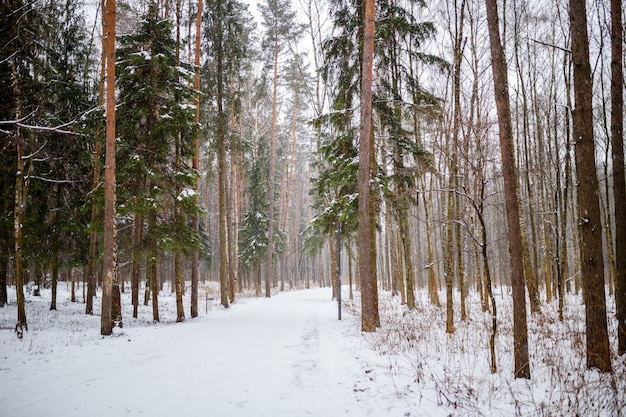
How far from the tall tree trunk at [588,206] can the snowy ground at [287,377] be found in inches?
16.0

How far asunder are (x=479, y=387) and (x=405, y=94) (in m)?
10.6

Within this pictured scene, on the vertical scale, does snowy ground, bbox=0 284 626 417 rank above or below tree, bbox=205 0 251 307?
below

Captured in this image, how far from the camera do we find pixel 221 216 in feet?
52.0

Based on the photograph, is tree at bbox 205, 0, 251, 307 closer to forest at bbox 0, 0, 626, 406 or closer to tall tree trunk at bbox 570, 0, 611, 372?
forest at bbox 0, 0, 626, 406

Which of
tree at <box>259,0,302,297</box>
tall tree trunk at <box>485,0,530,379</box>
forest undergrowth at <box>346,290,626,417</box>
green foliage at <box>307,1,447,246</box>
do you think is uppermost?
tree at <box>259,0,302,297</box>

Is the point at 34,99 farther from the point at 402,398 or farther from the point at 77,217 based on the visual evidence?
the point at 402,398

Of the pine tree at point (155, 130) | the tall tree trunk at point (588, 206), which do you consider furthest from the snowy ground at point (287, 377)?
the pine tree at point (155, 130)

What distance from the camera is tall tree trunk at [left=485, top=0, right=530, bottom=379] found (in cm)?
480

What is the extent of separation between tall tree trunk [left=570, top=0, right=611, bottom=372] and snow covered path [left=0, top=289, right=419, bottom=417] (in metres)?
3.40

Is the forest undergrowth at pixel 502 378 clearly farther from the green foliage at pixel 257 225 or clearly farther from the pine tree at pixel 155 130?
the green foliage at pixel 257 225

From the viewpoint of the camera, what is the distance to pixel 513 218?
16.2 feet

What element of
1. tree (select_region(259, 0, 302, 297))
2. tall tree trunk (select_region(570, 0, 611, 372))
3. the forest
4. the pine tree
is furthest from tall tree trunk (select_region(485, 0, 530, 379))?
tree (select_region(259, 0, 302, 297))

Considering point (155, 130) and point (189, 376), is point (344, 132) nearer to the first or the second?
point (155, 130)

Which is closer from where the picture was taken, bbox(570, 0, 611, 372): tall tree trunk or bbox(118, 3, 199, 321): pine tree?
bbox(570, 0, 611, 372): tall tree trunk
